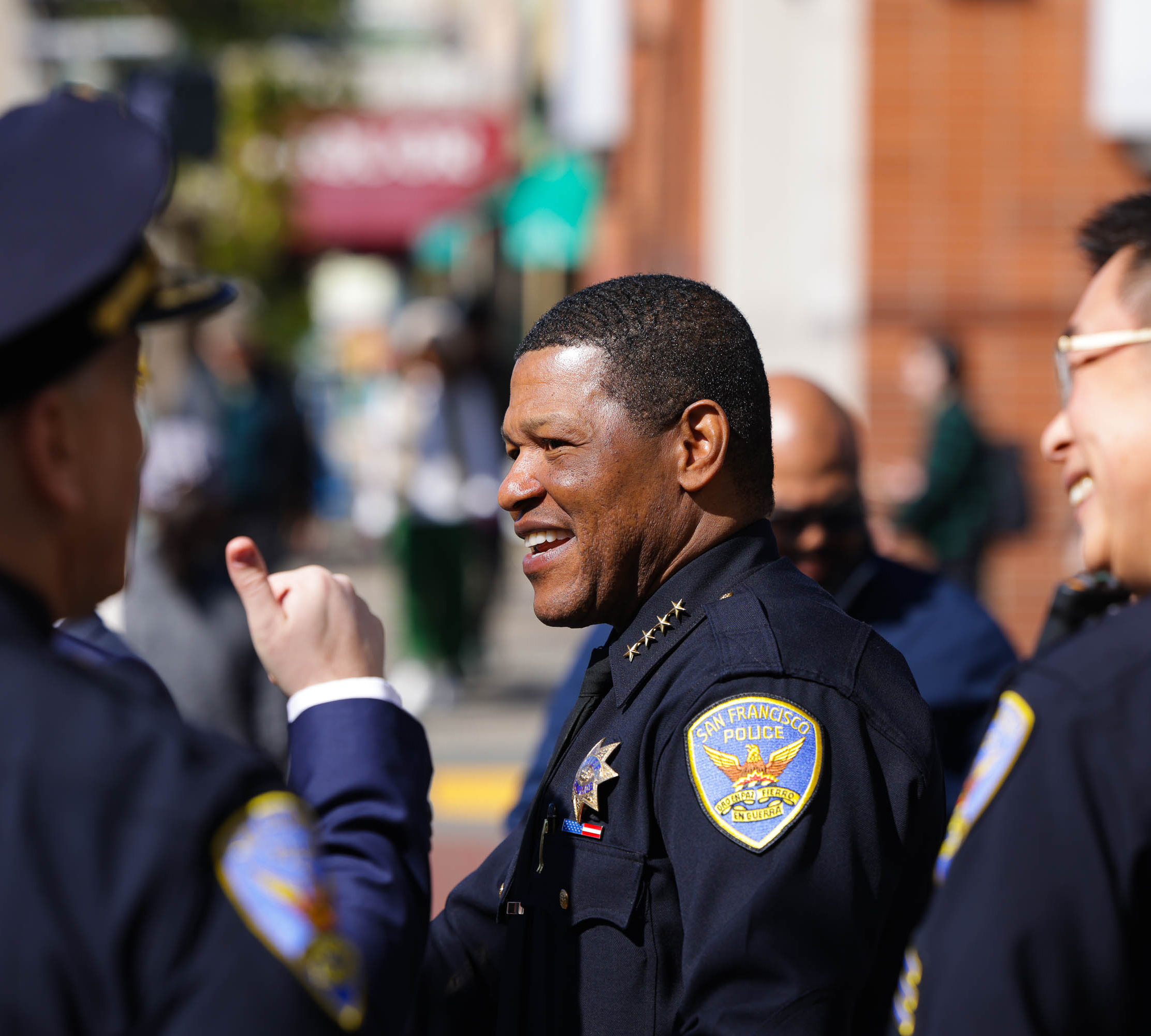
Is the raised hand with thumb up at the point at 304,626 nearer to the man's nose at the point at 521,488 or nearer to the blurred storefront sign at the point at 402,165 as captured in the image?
the man's nose at the point at 521,488

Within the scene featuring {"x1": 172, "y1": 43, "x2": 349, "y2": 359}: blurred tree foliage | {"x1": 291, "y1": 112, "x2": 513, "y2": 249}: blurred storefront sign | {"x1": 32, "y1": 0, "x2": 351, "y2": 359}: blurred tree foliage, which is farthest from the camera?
{"x1": 291, "y1": 112, "x2": 513, "y2": 249}: blurred storefront sign

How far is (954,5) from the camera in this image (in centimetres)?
882

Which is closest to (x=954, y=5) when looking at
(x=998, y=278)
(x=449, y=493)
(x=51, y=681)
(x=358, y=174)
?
(x=998, y=278)

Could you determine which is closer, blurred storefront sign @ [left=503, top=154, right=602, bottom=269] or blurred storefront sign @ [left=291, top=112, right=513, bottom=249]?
blurred storefront sign @ [left=503, top=154, right=602, bottom=269]

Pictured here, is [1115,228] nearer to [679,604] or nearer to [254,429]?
[679,604]

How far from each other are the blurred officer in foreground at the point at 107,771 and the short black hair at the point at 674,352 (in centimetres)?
71

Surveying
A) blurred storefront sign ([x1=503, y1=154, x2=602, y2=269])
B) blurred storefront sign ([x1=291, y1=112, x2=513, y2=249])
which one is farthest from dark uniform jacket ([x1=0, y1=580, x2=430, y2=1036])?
blurred storefront sign ([x1=291, y1=112, x2=513, y2=249])

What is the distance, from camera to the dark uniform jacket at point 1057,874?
1.37 meters

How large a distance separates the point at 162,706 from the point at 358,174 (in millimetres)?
24853

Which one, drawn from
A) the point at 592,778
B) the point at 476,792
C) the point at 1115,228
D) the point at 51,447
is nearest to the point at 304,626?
the point at 592,778

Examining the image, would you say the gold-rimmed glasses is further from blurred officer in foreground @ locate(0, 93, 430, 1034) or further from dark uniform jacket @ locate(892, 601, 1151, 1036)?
blurred officer in foreground @ locate(0, 93, 430, 1034)

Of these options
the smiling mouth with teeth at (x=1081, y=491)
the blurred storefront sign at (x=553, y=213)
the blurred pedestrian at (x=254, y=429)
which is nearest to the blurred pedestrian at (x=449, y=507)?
the blurred pedestrian at (x=254, y=429)

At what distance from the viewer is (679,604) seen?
7.02 ft

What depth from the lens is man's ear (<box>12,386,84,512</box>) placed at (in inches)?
53.7
